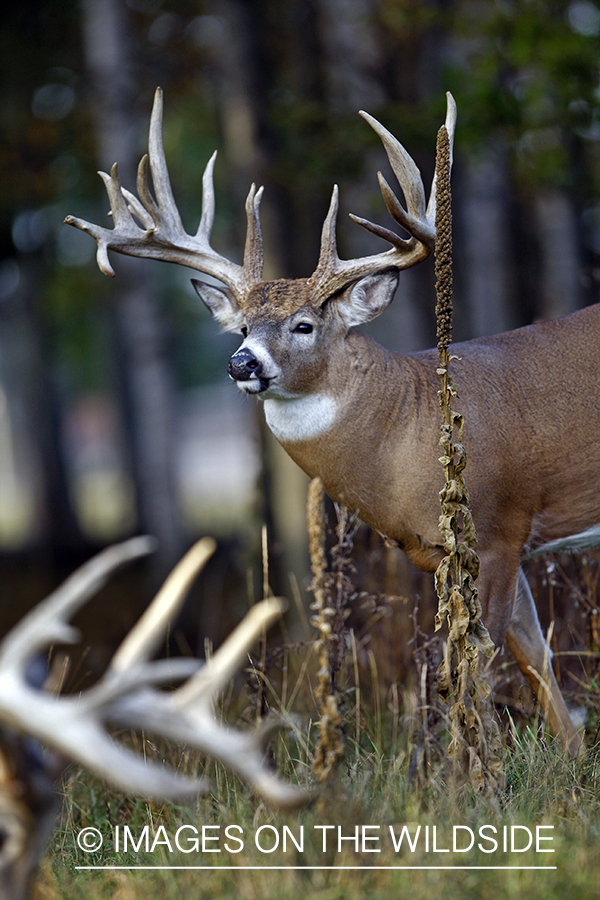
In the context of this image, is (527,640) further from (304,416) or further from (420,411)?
(304,416)

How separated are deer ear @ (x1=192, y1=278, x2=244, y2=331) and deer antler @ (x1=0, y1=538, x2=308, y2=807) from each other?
253 cm

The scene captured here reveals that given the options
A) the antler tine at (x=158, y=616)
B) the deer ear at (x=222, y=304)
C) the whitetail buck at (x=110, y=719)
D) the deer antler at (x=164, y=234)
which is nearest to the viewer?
the whitetail buck at (x=110, y=719)

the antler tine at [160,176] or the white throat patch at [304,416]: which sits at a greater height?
the antler tine at [160,176]

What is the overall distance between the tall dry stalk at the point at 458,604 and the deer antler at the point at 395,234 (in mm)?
417

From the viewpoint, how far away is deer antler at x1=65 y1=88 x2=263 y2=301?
4.65 m

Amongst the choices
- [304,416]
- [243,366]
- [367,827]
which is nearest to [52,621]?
[367,827]

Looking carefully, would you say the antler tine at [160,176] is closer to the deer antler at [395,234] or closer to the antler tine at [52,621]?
the deer antler at [395,234]

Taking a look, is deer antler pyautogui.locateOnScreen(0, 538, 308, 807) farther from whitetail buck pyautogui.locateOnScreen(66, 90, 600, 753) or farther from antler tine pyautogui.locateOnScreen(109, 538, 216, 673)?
whitetail buck pyautogui.locateOnScreen(66, 90, 600, 753)

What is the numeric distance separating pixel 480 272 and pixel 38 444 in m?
9.01

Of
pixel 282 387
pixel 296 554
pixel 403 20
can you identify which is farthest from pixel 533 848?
pixel 403 20

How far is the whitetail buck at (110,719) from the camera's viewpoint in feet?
7.16

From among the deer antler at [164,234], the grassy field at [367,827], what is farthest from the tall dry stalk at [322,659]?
the deer antler at [164,234]

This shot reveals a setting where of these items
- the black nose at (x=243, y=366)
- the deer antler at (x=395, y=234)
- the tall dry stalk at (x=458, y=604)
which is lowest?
the tall dry stalk at (x=458, y=604)

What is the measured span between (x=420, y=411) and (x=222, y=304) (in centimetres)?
110
